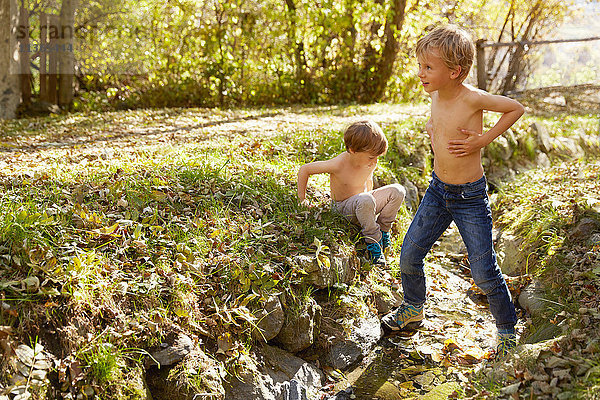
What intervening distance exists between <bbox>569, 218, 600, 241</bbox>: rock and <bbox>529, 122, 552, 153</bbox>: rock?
12.3ft

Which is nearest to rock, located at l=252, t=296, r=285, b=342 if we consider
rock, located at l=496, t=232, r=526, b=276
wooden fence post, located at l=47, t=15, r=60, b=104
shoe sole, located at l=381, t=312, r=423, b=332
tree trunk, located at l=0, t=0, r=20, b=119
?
shoe sole, located at l=381, t=312, r=423, b=332

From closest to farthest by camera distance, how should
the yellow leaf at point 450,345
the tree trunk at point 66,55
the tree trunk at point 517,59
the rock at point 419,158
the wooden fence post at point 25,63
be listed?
the yellow leaf at point 450,345, the rock at point 419,158, the wooden fence post at point 25,63, the tree trunk at point 66,55, the tree trunk at point 517,59

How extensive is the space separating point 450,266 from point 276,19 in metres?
7.28

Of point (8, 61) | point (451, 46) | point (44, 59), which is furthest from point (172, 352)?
point (44, 59)

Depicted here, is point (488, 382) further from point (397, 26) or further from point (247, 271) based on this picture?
point (397, 26)

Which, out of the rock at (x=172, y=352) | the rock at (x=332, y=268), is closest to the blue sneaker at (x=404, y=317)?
the rock at (x=332, y=268)

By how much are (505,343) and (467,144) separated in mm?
Answer: 1254

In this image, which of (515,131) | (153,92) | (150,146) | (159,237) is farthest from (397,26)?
(159,237)

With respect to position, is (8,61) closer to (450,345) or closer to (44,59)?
(44,59)

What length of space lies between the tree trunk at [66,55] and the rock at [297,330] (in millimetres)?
8490

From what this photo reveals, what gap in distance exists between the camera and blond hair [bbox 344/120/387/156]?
385 cm

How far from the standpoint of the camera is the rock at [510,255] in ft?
14.2

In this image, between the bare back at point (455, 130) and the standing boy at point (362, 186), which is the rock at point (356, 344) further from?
the bare back at point (455, 130)

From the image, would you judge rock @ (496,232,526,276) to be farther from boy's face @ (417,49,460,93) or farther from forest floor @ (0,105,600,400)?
boy's face @ (417,49,460,93)
